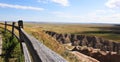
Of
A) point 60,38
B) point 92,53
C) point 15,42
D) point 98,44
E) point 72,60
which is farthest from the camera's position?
point 60,38

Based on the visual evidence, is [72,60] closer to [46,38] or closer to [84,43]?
[46,38]

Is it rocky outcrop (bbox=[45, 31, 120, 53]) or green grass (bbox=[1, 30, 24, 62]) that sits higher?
green grass (bbox=[1, 30, 24, 62])

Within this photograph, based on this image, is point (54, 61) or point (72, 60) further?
point (72, 60)

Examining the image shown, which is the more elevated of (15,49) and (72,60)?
(15,49)

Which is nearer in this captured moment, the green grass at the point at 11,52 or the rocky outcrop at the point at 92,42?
the green grass at the point at 11,52

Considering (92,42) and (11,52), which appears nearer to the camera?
(11,52)

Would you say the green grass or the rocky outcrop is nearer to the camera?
the green grass

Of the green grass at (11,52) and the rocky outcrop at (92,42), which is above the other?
the green grass at (11,52)

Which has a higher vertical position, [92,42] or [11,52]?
[11,52]

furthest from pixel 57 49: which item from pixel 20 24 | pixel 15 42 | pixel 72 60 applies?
pixel 20 24

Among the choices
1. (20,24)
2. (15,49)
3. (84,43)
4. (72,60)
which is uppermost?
(20,24)

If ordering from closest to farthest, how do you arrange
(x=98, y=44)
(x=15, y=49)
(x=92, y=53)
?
1. (x=15, y=49)
2. (x=92, y=53)
3. (x=98, y=44)
